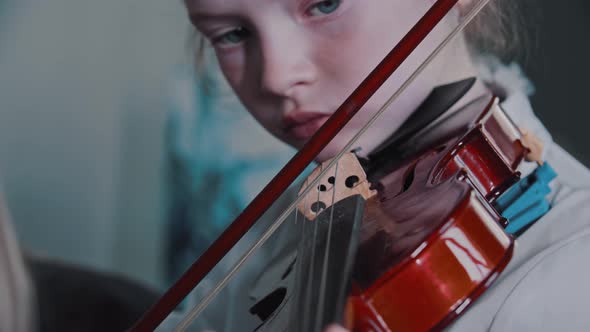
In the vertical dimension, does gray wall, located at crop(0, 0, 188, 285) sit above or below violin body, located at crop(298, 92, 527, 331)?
above

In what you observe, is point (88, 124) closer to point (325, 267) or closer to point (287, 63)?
point (287, 63)

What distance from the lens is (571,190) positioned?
2.00 ft

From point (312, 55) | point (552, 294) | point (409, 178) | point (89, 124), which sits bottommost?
point (552, 294)

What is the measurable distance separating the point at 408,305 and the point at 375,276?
0.03 metres

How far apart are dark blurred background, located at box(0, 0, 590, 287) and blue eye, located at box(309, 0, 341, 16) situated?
0.71m

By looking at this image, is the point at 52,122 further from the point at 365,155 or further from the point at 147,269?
the point at 365,155

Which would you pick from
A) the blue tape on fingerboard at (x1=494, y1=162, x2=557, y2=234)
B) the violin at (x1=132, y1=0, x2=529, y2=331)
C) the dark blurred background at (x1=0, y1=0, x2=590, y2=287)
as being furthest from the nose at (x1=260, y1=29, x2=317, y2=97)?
the dark blurred background at (x1=0, y1=0, x2=590, y2=287)

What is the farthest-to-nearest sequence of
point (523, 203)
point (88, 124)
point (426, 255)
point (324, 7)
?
point (88, 124) < point (324, 7) < point (523, 203) < point (426, 255)

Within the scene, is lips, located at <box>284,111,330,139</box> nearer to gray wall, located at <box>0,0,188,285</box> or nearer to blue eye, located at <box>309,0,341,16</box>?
Result: blue eye, located at <box>309,0,341,16</box>

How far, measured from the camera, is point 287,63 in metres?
0.72

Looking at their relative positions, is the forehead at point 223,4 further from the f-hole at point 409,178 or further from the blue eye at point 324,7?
the f-hole at point 409,178

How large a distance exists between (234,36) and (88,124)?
0.85m

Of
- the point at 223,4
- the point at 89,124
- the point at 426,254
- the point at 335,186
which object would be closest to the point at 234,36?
the point at 223,4

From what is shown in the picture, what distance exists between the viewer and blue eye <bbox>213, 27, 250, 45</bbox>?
74cm
